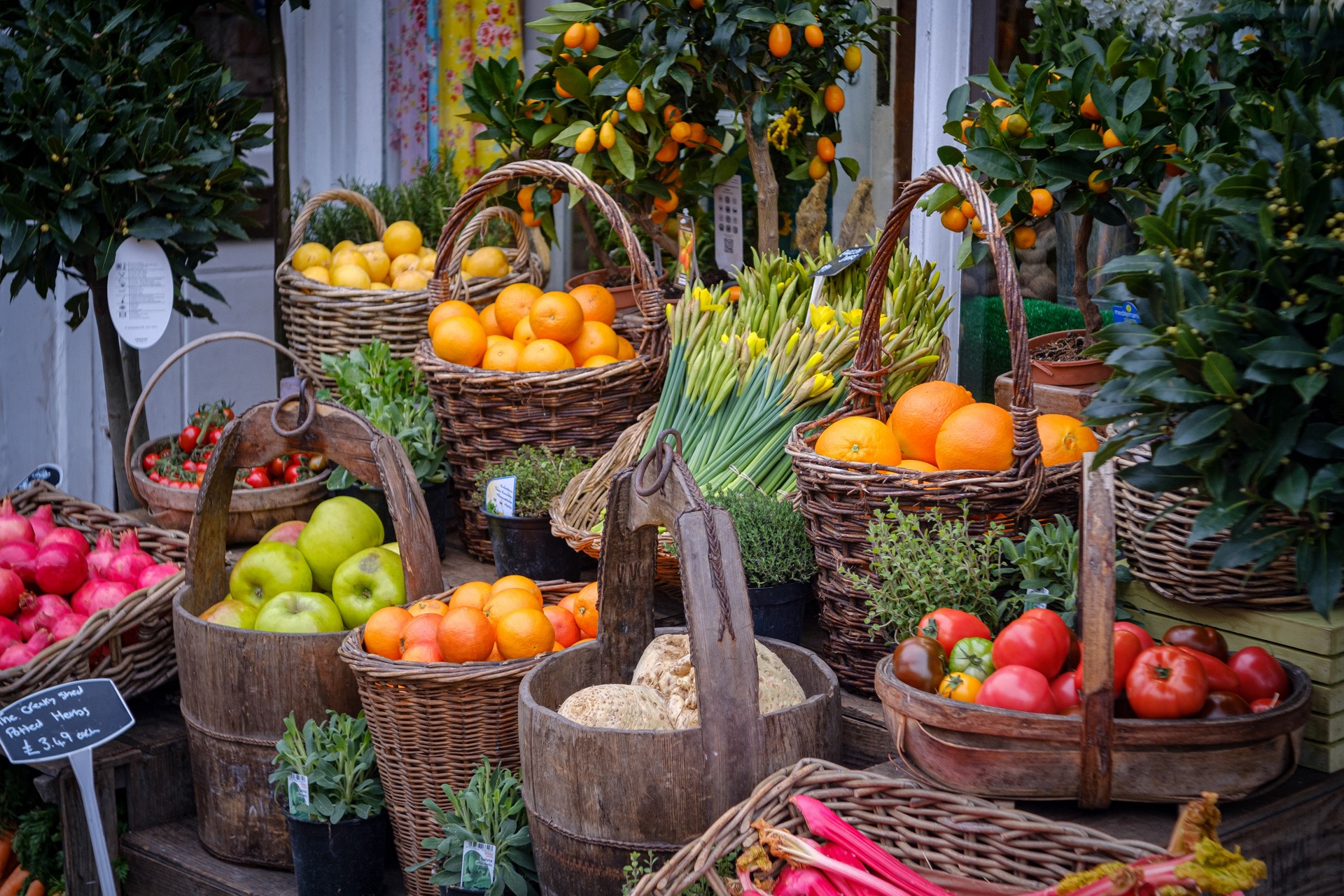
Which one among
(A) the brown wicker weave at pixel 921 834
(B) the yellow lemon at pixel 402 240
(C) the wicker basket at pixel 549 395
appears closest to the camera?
(A) the brown wicker weave at pixel 921 834

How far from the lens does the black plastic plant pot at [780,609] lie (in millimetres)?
2223

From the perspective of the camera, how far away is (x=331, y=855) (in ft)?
6.91

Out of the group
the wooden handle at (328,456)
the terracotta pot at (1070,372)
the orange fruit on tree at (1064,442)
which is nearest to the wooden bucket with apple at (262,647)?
the wooden handle at (328,456)

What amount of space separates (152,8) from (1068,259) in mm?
2618

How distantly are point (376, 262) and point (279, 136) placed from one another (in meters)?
0.64

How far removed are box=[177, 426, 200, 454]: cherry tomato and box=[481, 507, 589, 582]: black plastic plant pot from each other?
3.62 feet

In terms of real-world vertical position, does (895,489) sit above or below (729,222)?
below

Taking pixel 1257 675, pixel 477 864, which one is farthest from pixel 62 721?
pixel 1257 675

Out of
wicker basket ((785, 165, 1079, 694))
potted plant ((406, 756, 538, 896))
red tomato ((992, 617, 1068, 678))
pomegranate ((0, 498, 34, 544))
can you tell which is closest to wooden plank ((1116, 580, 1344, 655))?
wicker basket ((785, 165, 1079, 694))

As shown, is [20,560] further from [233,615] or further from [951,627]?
[951,627]

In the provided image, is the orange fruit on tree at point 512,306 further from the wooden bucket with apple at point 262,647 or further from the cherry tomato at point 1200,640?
the cherry tomato at point 1200,640

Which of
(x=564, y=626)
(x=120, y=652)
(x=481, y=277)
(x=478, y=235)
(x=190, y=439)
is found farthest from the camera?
(x=478, y=235)

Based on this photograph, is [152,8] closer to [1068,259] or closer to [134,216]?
[134,216]

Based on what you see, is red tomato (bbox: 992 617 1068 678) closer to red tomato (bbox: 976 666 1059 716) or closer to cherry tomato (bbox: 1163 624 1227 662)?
red tomato (bbox: 976 666 1059 716)
